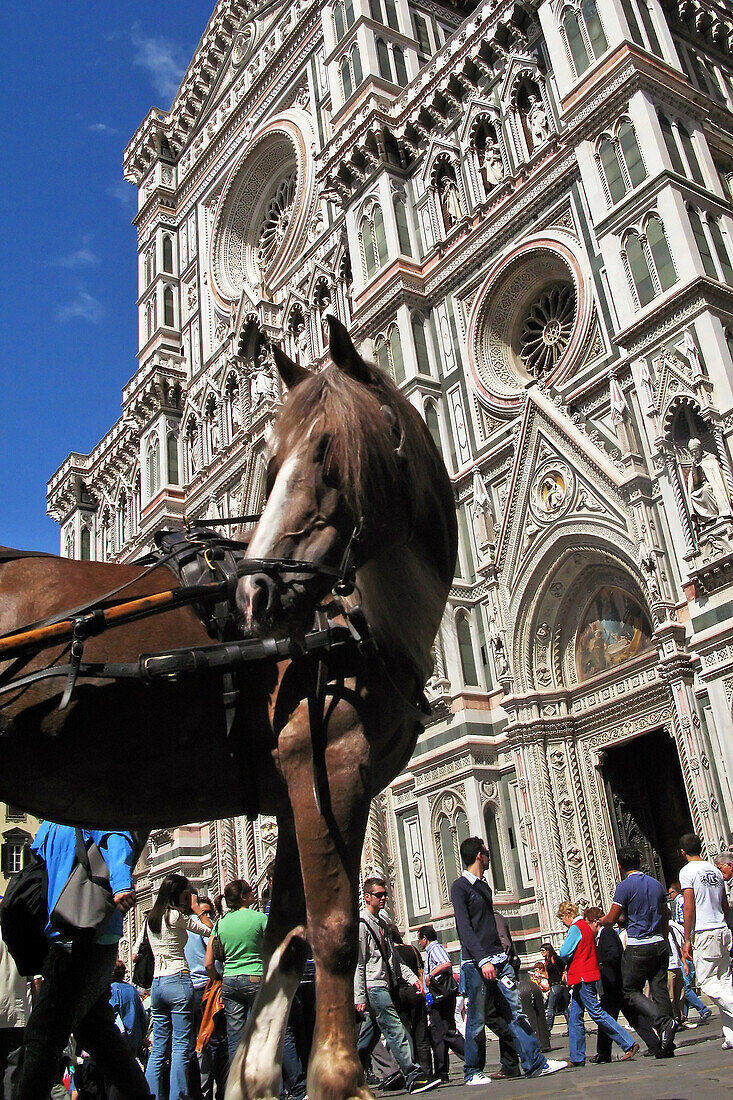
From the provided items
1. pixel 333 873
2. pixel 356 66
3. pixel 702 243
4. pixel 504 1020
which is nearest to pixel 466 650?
pixel 702 243

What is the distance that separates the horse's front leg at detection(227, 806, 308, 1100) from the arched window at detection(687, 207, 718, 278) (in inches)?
487

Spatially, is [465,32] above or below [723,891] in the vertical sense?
above

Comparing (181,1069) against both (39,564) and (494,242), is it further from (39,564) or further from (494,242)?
(494,242)

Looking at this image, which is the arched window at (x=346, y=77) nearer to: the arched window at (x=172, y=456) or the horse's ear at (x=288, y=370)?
the arched window at (x=172, y=456)

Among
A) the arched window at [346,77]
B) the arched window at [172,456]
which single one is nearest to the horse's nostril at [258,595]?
the arched window at [346,77]

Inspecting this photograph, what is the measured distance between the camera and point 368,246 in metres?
20.0

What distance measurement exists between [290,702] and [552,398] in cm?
1320

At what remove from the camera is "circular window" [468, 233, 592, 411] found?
638 inches

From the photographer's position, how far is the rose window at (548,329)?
16344 mm

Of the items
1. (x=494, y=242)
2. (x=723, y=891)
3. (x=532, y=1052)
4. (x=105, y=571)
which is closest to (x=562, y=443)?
(x=494, y=242)

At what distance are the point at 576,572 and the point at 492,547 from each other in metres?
1.56

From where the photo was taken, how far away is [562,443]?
14836mm

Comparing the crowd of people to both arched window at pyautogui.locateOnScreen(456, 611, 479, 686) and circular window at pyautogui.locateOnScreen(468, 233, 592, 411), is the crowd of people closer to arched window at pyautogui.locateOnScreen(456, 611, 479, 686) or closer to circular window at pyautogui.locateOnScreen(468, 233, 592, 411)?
arched window at pyautogui.locateOnScreen(456, 611, 479, 686)

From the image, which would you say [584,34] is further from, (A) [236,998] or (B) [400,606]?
(B) [400,606]
